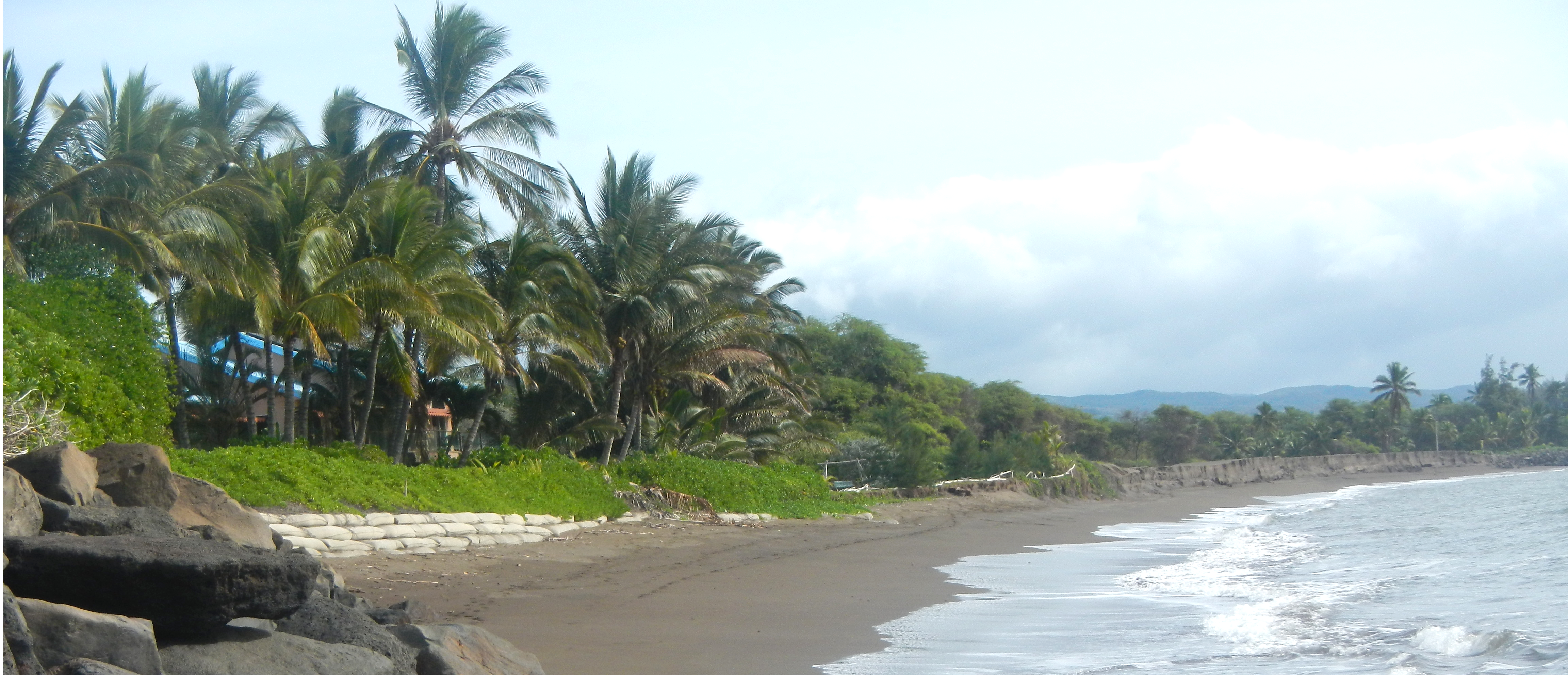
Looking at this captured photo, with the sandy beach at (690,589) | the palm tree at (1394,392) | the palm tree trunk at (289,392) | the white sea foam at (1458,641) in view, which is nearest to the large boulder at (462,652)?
the sandy beach at (690,589)

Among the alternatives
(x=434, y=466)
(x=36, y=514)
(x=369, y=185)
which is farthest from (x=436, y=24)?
(x=36, y=514)

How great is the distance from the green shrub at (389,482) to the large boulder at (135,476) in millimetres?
4123

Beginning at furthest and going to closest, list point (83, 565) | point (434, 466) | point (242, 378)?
point (242, 378) < point (434, 466) < point (83, 565)

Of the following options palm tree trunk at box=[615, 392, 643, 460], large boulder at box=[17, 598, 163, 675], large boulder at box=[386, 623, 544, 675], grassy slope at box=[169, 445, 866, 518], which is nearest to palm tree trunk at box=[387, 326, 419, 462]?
grassy slope at box=[169, 445, 866, 518]

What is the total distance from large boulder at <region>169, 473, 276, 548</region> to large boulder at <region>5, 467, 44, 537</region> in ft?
4.58

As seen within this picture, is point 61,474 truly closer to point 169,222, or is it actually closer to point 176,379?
point 169,222

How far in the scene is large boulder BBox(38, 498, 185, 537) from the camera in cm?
545

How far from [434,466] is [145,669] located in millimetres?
11637

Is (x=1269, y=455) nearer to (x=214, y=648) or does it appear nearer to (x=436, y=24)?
(x=436, y=24)

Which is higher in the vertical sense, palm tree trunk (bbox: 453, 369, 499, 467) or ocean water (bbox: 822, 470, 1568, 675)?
palm tree trunk (bbox: 453, 369, 499, 467)

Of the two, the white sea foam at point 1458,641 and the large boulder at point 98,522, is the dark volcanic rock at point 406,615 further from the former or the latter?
the white sea foam at point 1458,641

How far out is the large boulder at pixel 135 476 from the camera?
6.67m

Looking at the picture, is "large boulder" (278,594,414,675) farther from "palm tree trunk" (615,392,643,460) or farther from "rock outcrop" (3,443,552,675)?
"palm tree trunk" (615,392,643,460)

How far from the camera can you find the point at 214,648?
489 cm
